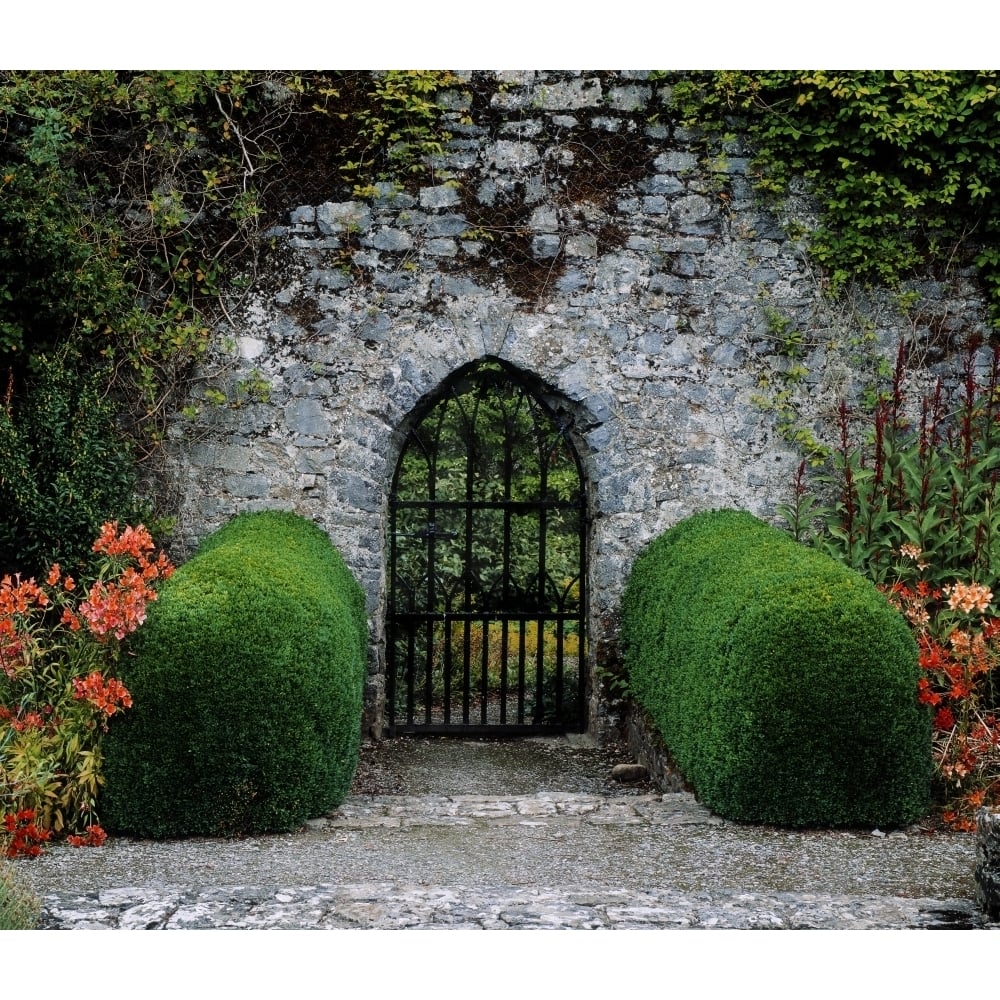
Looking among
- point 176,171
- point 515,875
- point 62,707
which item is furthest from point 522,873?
point 176,171

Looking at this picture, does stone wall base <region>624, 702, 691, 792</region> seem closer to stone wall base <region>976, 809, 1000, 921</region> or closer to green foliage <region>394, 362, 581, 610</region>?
green foliage <region>394, 362, 581, 610</region>

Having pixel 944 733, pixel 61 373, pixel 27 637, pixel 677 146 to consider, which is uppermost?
pixel 677 146

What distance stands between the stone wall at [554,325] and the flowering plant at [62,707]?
200 centimetres

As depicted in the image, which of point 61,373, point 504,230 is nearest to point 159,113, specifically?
point 61,373

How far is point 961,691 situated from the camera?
518 cm

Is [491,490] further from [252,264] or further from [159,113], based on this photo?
[159,113]

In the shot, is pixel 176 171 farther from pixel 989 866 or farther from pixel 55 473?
pixel 989 866

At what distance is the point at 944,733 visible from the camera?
17.3ft

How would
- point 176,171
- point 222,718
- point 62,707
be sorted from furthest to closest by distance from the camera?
point 176,171
point 62,707
point 222,718

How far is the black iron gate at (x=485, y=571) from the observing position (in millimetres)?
7496

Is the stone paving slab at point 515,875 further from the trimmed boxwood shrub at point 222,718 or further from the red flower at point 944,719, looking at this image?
the red flower at point 944,719

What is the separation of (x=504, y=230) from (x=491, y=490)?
3.26 metres

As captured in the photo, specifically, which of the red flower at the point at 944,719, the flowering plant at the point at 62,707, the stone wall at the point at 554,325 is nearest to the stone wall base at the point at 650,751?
the stone wall at the point at 554,325

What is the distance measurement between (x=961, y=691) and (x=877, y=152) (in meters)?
3.51
